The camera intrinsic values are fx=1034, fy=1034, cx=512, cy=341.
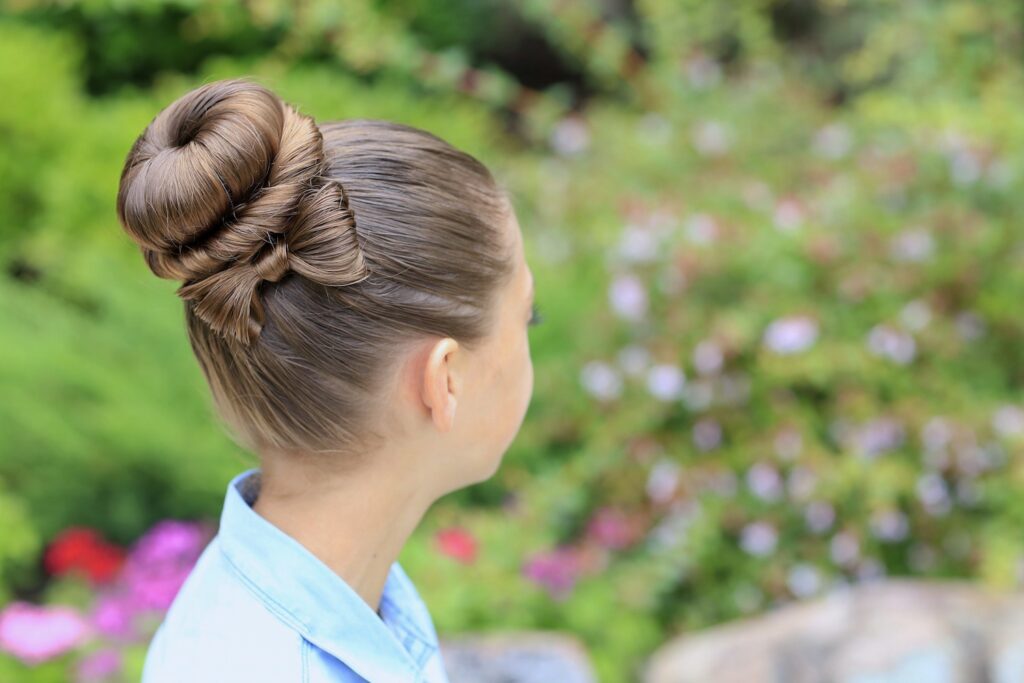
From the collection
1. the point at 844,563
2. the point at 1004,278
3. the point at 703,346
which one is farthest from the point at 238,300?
the point at 1004,278

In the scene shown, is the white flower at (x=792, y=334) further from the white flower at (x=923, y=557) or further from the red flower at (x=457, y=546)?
the red flower at (x=457, y=546)

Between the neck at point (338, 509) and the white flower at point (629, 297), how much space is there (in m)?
1.86

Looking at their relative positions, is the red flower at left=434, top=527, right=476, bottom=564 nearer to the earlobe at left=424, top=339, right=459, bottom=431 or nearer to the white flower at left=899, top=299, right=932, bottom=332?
the white flower at left=899, top=299, right=932, bottom=332

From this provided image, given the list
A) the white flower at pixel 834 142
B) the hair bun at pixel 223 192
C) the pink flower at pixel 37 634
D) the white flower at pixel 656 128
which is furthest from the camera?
the white flower at pixel 656 128

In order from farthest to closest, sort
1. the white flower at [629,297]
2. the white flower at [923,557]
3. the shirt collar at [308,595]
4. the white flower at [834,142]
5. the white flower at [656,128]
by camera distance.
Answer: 1. the white flower at [656,128]
2. the white flower at [834,142]
3. the white flower at [629,297]
4. the white flower at [923,557]
5. the shirt collar at [308,595]

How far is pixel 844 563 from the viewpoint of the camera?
279 centimetres

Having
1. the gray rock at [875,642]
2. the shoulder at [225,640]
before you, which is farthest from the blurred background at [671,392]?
the shoulder at [225,640]

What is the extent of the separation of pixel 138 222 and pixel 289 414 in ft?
0.81

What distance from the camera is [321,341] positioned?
1.05 m

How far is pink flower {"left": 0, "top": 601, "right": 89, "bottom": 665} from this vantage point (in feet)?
6.94

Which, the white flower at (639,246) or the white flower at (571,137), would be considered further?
the white flower at (571,137)

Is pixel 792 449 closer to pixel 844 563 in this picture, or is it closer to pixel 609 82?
pixel 844 563

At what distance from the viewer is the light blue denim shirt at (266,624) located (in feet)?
3.35

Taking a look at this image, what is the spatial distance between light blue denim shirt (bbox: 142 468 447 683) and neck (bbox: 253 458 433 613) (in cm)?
3
